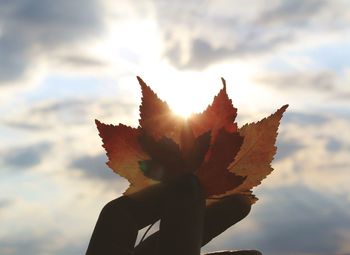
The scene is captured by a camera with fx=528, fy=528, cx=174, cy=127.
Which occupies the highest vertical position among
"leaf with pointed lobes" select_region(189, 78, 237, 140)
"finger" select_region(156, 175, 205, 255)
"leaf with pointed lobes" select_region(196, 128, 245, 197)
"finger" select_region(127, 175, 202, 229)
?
"leaf with pointed lobes" select_region(189, 78, 237, 140)

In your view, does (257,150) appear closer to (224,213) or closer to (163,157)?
(224,213)

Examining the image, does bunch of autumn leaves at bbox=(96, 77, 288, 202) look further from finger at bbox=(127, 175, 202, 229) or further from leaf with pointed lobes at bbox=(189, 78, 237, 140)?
finger at bbox=(127, 175, 202, 229)

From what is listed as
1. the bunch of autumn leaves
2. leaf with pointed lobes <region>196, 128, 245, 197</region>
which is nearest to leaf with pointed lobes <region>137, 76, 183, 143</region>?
the bunch of autumn leaves

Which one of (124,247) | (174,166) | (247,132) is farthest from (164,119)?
(124,247)

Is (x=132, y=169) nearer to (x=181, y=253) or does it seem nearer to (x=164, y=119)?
(x=164, y=119)

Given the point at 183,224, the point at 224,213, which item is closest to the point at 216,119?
the point at 224,213
